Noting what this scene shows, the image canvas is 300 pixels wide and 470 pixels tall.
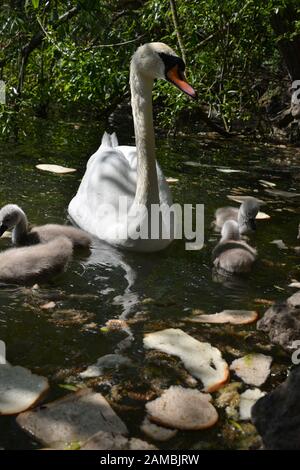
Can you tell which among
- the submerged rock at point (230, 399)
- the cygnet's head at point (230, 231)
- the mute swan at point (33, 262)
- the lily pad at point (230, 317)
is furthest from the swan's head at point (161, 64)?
the submerged rock at point (230, 399)

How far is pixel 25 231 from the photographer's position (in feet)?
14.7

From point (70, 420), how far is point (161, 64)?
2.84 m

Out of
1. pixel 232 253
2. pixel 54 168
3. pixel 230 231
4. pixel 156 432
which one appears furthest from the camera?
pixel 54 168

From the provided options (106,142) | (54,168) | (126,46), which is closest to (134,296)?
(106,142)

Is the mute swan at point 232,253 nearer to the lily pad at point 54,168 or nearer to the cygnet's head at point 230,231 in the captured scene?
the cygnet's head at point 230,231

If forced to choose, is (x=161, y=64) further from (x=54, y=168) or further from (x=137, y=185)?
(x=54, y=168)

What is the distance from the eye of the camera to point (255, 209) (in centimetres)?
511

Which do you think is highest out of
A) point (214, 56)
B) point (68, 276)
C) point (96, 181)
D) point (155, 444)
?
point (214, 56)

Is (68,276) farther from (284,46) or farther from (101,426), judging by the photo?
(284,46)

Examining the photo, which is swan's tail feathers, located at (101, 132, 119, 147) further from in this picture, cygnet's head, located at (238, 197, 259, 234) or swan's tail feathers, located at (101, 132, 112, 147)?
cygnet's head, located at (238, 197, 259, 234)

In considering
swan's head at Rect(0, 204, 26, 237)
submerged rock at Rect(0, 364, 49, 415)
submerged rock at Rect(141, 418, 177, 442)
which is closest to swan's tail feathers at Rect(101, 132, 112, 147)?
swan's head at Rect(0, 204, 26, 237)

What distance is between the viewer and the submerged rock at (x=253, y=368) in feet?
9.62

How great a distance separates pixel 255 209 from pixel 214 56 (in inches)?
144

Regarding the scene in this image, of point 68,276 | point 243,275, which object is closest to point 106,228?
point 68,276
